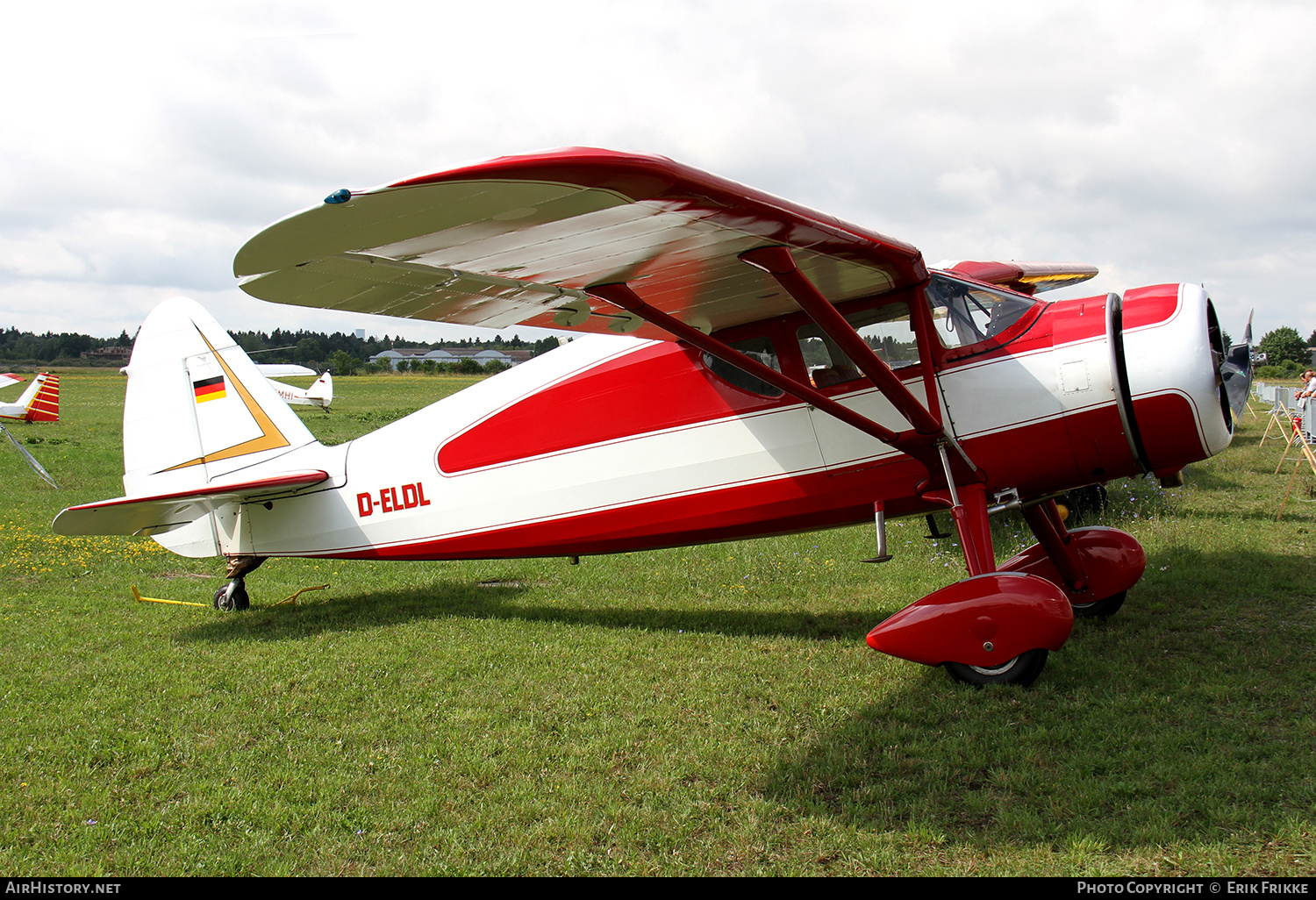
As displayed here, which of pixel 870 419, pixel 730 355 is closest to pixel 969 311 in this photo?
pixel 870 419

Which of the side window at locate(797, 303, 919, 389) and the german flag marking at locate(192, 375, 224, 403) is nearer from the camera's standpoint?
the side window at locate(797, 303, 919, 389)

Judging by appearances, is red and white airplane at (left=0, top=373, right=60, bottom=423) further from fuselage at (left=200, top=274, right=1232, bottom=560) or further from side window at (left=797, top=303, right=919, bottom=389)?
side window at (left=797, top=303, right=919, bottom=389)

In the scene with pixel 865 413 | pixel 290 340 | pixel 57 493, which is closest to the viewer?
pixel 865 413

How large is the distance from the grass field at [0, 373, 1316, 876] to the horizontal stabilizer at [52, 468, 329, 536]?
3.01 feet

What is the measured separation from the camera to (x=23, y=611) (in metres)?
7.40

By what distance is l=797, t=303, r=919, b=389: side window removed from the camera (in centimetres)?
519

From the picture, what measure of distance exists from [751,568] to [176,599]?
572 cm

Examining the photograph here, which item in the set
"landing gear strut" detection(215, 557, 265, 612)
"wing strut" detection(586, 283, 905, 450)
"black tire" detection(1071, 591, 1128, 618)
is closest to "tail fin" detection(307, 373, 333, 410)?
"landing gear strut" detection(215, 557, 265, 612)

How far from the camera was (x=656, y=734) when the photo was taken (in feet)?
14.3

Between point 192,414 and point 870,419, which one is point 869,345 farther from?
point 192,414

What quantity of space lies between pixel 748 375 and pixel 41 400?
32154 millimetres

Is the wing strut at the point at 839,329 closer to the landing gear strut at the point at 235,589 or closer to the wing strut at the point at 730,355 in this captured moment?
the wing strut at the point at 730,355
